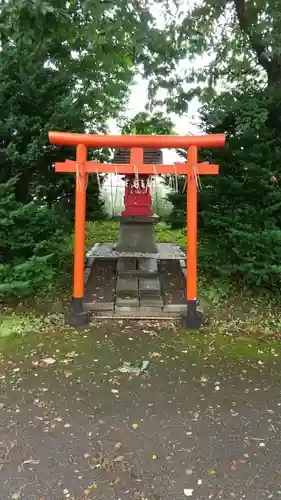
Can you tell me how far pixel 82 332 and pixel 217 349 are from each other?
4.74 ft

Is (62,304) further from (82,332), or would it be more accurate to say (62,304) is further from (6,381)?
(6,381)

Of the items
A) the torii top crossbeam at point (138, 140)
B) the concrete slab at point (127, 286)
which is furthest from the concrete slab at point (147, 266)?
the torii top crossbeam at point (138, 140)

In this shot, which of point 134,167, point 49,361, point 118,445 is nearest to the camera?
point 118,445

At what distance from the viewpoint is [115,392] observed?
3.17 m

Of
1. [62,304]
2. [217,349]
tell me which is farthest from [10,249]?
[217,349]

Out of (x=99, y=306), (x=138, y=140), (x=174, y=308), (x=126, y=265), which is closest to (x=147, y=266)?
(x=126, y=265)

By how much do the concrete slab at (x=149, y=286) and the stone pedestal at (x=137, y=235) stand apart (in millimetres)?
787

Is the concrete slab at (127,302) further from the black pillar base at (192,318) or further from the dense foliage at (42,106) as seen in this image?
the dense foliage at (42,106)

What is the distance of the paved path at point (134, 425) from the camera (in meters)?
2.23

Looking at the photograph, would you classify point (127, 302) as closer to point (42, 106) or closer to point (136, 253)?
point (136, 253)

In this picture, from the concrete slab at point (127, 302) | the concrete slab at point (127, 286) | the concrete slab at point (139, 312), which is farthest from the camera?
the concrete slab at point (127, 286)

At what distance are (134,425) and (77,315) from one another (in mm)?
1823

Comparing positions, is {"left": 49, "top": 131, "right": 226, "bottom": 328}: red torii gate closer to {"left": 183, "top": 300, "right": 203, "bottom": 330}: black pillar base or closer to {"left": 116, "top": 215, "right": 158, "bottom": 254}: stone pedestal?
{"left": 183, "top": 300, "right": 203, "bottom": 330}: black pillar base

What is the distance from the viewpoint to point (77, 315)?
4.38 m
